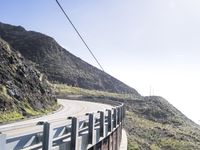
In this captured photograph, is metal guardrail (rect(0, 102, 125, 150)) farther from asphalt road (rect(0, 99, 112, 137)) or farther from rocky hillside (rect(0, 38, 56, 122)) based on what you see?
rocky hillside (rect(0, 38, 56, 122))

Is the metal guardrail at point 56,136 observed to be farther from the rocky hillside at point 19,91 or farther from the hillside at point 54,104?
the hillside at point 54,104

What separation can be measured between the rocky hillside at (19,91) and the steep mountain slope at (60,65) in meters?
101

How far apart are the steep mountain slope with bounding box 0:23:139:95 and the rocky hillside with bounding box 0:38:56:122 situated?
101 meters

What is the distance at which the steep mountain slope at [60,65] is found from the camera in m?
152

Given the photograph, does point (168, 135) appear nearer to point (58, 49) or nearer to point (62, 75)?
point (62, 75)

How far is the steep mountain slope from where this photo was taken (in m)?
152

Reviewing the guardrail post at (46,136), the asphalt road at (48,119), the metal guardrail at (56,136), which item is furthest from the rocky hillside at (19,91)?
the guardrail post at (46,136)

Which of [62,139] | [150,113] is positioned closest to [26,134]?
[62,139]

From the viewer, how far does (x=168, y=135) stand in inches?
2424

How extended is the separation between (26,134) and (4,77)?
2621 cm

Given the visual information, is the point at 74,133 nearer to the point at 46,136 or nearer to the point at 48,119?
the point at 46,136

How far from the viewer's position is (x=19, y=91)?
3500 centimetres

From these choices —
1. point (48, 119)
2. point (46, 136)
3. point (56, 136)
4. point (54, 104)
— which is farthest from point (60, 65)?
point (46, 136)

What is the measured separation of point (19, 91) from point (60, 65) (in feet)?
427
